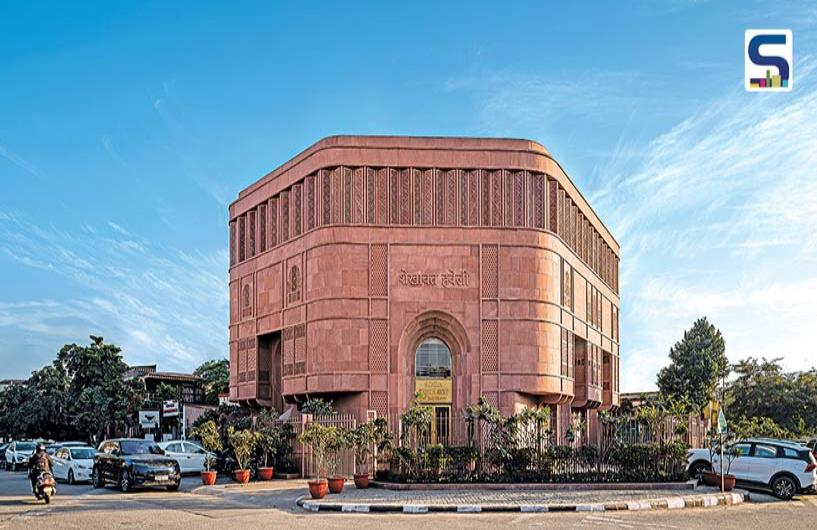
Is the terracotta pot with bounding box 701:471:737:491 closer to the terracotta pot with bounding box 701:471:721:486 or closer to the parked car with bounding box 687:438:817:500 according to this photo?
the terracotta pot with bounding box 701:471:721:486

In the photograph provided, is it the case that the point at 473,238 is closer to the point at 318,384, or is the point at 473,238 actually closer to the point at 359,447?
the point at 318,384

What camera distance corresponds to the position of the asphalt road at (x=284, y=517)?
63.7 feet

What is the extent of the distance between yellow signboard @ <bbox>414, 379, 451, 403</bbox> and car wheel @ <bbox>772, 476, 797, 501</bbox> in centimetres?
1470

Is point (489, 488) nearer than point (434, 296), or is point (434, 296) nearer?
point (489, 488)

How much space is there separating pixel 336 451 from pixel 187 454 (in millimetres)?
9775

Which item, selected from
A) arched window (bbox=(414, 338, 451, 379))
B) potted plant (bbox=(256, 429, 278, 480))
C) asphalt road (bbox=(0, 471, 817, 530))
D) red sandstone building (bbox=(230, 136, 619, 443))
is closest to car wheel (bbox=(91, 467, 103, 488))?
asphalt road (bbox=(0, 471, 817, 530))

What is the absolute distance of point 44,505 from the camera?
77.9 feet

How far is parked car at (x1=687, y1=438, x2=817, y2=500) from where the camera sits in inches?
1062

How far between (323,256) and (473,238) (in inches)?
228

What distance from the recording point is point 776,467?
2745 cm

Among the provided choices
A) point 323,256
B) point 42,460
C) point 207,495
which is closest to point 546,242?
point 323,256

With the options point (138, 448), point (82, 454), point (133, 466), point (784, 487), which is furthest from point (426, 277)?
point (784, 487)

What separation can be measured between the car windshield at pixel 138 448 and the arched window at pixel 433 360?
12.1 m

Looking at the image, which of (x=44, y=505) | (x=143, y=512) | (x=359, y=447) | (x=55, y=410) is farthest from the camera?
(x=55, y=410)
